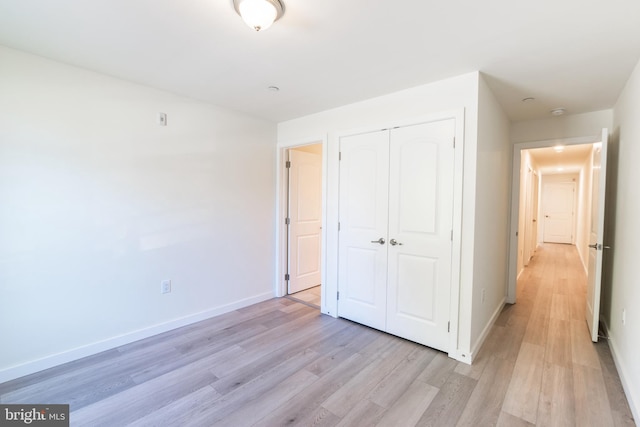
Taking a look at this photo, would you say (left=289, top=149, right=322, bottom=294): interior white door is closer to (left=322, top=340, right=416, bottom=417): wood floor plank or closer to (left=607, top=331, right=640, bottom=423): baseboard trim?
(left=322, top=340, right=416, bottom=417): wood floor plank

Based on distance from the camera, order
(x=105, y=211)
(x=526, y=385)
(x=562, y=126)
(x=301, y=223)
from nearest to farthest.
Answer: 1. (x=526, y=385)
2. (x=105, y=211)
3. (x=562, y=126)
4. (x=301, y=223)

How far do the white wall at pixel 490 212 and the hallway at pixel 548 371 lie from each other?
22 cm

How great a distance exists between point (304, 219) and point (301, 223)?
8 cm

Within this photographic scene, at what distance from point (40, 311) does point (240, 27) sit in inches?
101

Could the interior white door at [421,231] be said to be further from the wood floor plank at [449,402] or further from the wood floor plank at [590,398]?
the wood floor plank at [590,398]

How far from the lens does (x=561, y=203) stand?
30.3ft

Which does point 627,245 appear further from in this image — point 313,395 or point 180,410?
point 180,410

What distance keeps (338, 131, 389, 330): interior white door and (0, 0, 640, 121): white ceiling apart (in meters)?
0.60

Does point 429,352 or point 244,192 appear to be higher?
point 244,192

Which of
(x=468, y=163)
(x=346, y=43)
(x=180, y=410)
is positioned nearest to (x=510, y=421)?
(x=468, y=163)

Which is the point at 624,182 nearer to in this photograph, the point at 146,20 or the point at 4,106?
the point at 146,20

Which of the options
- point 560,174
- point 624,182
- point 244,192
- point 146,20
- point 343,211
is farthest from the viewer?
point 560,174

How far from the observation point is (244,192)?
3533 mm

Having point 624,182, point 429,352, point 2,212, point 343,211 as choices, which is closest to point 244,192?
point 343,211
